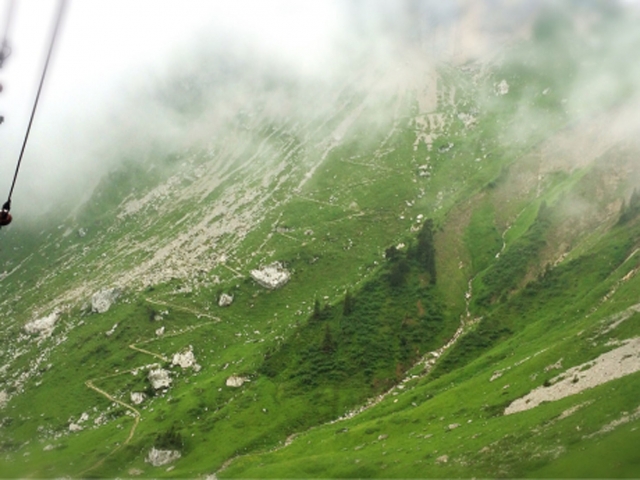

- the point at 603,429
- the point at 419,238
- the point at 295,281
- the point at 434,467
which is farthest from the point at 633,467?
the point at 295,281

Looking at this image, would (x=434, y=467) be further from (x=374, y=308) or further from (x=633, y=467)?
(x=374, y=308)

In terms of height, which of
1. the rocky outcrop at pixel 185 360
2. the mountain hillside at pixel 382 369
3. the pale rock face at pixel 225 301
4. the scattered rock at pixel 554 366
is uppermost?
the pale rock face at pixel 225 301

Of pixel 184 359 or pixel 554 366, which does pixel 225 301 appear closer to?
pixel 184 359

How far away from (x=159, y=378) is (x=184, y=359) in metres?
9.90

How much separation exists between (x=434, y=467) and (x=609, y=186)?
160846 mm

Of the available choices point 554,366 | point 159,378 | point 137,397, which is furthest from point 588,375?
point 137,397

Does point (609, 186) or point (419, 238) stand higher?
point (419, 238)

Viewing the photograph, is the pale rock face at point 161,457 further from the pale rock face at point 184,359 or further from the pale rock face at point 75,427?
the pale rock face at point 184,359

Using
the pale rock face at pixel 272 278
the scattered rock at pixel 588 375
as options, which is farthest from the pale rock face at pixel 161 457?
the pale rock face at pixel 272 278

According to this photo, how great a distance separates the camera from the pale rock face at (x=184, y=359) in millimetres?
162375

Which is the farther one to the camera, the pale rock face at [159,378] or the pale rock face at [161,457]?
the pale rock face at [159,378]

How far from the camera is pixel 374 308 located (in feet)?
523

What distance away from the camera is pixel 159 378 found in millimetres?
156375

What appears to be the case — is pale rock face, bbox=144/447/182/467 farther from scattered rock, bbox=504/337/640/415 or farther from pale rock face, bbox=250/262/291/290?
pale rock face, bbox=250/262/291/290
